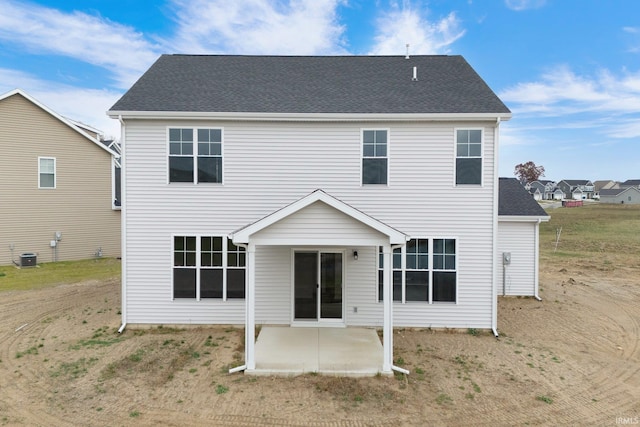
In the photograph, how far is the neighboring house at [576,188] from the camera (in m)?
106

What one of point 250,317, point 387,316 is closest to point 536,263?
point 387,316

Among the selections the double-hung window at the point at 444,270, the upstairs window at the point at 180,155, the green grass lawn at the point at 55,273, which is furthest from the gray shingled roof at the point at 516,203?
the green grass lawn at the point at 55,273

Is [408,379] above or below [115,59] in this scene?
below

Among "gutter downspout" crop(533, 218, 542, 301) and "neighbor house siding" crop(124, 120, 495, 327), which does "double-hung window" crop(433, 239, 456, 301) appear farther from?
"gutter downspout" crop(533, 218, 542, 301)

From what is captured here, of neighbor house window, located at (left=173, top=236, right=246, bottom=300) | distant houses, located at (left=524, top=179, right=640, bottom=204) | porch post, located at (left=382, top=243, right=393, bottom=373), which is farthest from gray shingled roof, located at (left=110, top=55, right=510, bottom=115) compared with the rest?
distant houses, located at (left=524, top=179, right=640, bottom=204)

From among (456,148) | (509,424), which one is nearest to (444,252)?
(456,148)

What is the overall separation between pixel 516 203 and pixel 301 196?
28.6ft

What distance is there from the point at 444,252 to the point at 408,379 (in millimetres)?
3850

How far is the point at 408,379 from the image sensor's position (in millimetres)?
7059

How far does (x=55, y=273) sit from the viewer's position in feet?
53.5

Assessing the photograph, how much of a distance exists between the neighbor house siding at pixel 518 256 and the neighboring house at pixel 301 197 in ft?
13.5

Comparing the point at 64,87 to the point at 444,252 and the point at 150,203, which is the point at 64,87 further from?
the point at 444,252

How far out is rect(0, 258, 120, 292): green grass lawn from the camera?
47.8 ft

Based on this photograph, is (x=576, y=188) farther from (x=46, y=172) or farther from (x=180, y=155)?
(x=46, y=172)
